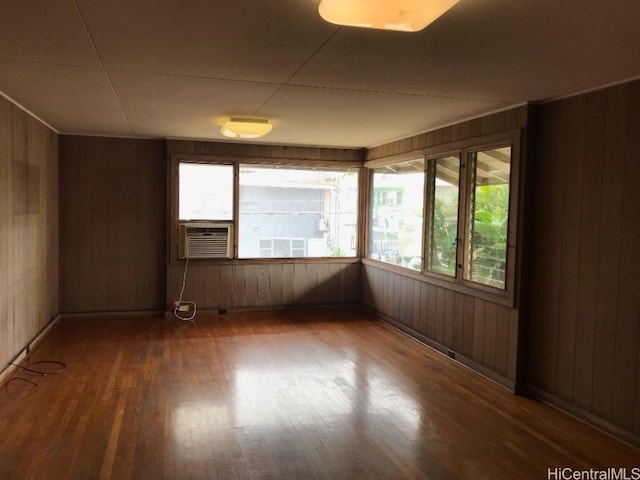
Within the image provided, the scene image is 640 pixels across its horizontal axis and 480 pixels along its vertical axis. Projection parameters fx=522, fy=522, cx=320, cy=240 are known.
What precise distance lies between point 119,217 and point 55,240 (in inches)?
29.6

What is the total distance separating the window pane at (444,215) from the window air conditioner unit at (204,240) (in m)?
2.60

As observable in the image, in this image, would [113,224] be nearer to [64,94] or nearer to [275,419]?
[64,94]

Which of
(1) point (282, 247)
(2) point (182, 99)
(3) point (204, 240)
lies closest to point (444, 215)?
(1) point (282, 247)

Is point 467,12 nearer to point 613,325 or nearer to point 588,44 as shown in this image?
point 588,44

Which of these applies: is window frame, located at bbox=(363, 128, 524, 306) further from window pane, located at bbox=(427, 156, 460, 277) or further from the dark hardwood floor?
the dark hardwood floor

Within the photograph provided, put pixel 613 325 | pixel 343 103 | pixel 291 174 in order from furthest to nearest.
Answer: pixel 291 174 → pixel 343 103 → pixel 613 325

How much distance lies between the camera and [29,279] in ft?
15.7

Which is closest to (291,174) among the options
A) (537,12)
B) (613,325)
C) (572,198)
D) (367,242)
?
(367,242)

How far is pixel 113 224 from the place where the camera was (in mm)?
6293

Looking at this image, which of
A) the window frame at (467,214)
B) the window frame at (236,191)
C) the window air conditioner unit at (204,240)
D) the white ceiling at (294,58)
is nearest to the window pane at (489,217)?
the window frame at (467,214)

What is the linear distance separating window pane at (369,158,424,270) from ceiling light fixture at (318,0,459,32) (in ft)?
12.0

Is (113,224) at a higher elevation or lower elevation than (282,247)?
higher

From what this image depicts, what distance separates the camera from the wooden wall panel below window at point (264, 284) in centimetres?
648

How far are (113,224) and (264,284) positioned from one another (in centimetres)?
199
